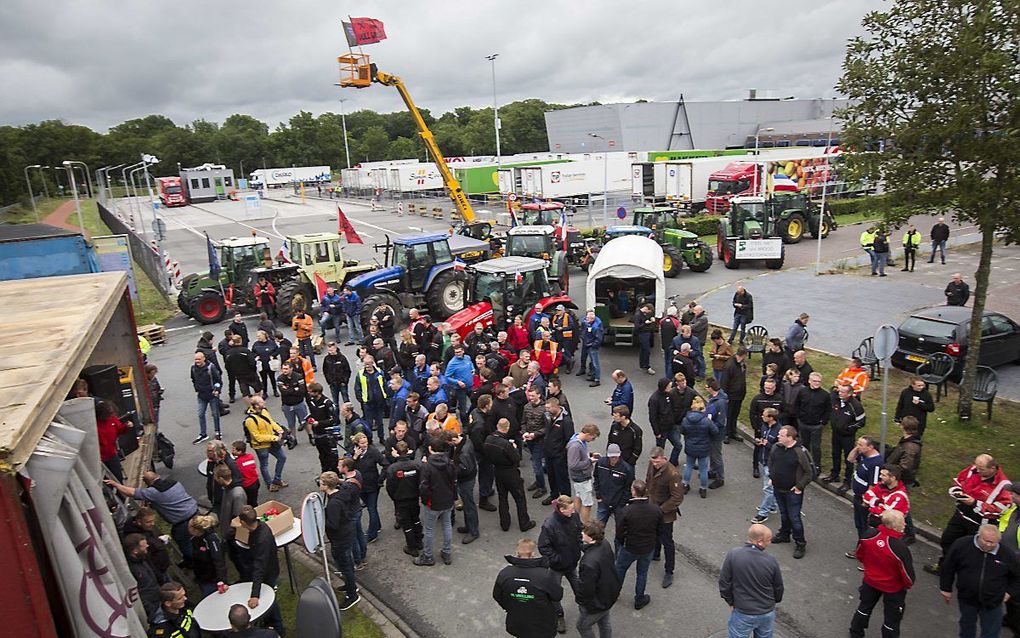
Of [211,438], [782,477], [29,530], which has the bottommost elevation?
[211,438]

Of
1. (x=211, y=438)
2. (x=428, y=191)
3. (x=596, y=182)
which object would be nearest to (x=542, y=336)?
(x=211, y=438)

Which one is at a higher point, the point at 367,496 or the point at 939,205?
the point at 939,205

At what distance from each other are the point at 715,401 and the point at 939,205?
13.5 feet

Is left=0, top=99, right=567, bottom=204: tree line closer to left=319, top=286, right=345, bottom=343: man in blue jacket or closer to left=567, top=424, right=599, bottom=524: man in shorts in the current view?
left=319, top=286, right=345, bottom=343: man in blue jacket

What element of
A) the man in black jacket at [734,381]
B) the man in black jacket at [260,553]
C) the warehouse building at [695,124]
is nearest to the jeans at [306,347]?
the man in black jacket at [260,553]

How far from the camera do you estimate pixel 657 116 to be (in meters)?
58.5

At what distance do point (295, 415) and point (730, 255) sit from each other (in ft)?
55.2

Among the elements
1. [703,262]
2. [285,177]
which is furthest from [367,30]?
[285,177]

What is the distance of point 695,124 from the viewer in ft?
192

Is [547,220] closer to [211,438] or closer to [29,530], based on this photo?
[211,438]

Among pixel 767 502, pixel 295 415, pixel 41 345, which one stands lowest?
pixel 767 502

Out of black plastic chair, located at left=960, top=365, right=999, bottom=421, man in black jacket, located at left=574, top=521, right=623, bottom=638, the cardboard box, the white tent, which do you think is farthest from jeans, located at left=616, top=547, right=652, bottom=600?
the white tent

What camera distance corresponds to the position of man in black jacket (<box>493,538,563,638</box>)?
5160 millimetres

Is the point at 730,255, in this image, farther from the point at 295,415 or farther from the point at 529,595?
the point at 529,595
